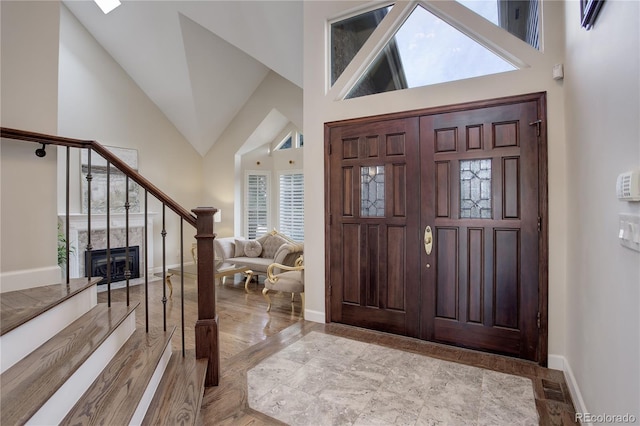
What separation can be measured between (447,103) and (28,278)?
353cm

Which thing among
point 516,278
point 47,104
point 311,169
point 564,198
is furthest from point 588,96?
point 47,104

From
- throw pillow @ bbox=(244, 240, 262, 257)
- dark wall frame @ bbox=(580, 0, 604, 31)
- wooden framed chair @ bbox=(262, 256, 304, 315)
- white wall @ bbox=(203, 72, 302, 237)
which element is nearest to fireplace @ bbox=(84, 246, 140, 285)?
white wall @ bbox=(203, 72, 302, 237)

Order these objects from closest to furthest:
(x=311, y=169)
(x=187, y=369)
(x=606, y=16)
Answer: (x=606, y=16)
(x=187, y=369)
(x=311, y=169)

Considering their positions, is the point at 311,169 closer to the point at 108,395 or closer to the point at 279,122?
the point at 108,395

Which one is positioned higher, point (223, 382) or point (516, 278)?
point (516, 278)

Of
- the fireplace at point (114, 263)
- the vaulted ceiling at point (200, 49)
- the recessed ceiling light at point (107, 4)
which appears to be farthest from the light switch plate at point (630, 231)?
→ the recessed ceiling light at point (107, 4)

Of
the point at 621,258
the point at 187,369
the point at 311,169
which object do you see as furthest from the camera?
the point at 311,169

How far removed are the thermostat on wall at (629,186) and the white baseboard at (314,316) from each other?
9.44 ft

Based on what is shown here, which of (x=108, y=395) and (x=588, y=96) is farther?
(x=588, y=96)

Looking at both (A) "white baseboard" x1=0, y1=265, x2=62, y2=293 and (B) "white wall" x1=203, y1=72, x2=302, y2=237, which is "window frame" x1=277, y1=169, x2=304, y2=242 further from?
(A) "white baseboard" x1=0, y1=265, x2=62, y2=293

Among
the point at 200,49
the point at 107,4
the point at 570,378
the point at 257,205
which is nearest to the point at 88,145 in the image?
the point at 570,378

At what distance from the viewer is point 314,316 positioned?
363cm

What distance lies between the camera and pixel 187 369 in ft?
6.89

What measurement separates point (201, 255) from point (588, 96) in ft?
8.52
